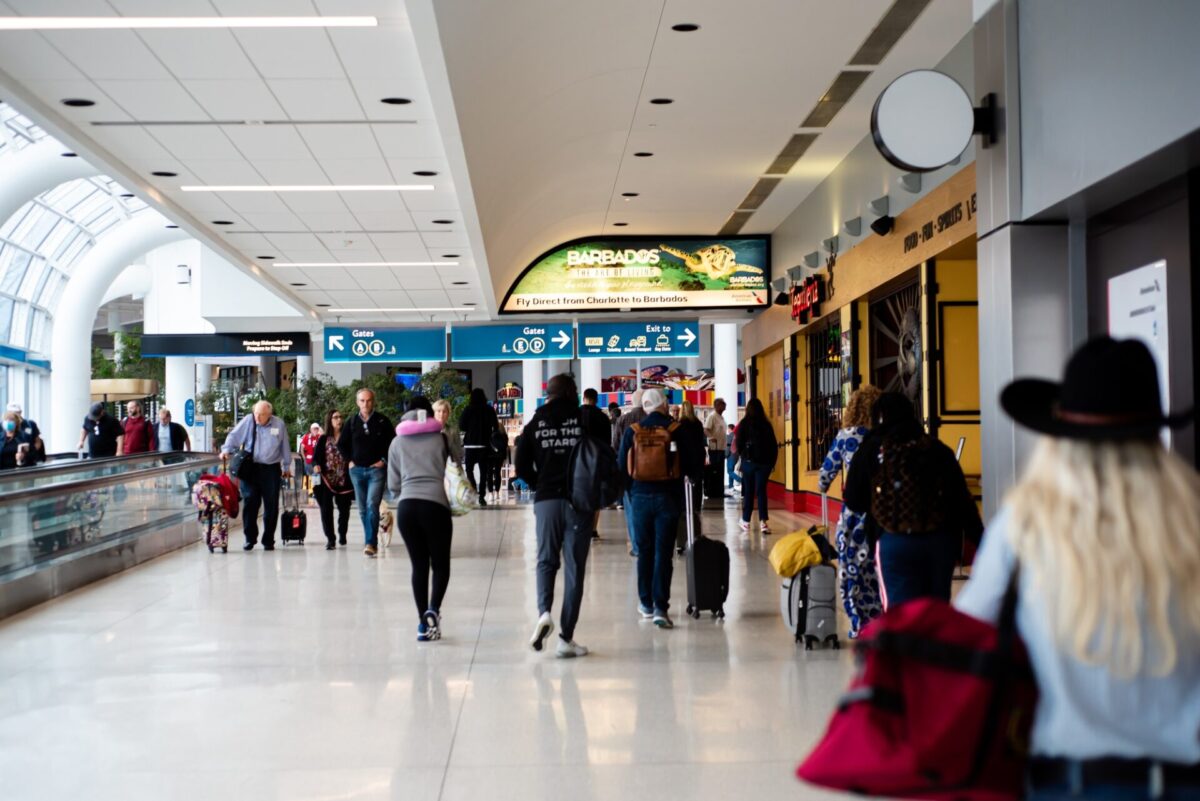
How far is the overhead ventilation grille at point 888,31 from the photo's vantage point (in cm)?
977

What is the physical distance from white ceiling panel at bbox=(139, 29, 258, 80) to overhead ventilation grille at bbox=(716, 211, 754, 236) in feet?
35.3

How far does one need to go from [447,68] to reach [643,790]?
5738 millimetres

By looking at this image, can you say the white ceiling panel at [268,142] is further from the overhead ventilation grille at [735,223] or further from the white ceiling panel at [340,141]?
the overhead ventilation grille at [735,223]

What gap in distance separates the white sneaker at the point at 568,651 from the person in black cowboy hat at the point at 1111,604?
17.4 feet

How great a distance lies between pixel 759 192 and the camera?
56.7 feet

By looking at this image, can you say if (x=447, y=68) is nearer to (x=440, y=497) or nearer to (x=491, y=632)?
(x=440, y=497)

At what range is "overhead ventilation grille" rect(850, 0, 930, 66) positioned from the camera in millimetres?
9773

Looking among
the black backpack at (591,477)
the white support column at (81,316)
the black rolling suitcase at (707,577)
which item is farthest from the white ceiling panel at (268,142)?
the white support column at (81,316)

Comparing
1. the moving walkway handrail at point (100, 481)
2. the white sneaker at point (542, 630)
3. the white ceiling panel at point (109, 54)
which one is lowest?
the white sneaker at point (542, 630)

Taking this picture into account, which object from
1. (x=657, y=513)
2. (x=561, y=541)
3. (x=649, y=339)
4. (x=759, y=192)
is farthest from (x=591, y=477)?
(x=649, y=339)

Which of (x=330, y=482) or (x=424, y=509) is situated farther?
(x=330, y=482)

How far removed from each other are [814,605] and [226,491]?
862 cm

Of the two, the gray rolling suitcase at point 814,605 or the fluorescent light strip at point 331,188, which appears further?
the fluorescent light strip at point 331,188

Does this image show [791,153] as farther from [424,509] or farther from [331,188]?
[424,509]
